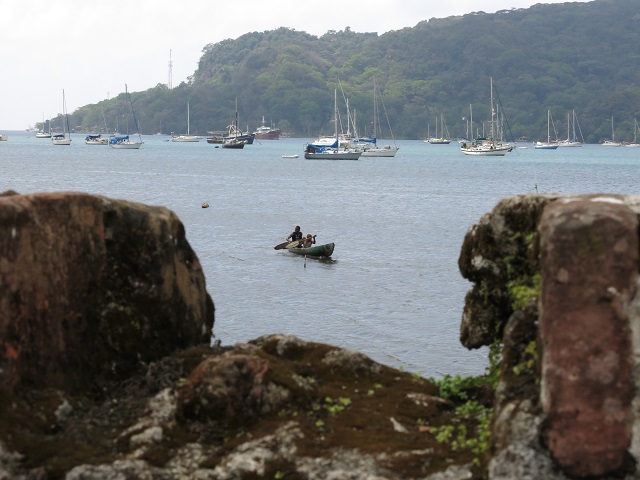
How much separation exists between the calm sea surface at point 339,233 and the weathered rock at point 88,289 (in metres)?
12.9

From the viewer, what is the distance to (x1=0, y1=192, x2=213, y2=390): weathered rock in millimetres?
11047

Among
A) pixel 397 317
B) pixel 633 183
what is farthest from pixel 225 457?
pixel 633 183

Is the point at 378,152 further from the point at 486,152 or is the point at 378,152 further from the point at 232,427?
the point at 232,427

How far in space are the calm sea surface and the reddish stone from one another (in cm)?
1512

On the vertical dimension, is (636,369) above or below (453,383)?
above

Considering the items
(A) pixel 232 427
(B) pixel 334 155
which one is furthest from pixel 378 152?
(A) pixel 232 427

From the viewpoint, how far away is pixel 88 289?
1208cm

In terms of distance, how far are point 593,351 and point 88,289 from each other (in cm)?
562

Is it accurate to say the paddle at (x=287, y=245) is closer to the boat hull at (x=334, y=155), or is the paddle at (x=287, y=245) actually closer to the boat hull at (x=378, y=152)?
the boat hull at (x=334, y=155)

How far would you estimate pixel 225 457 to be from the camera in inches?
413

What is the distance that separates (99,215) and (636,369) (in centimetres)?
612

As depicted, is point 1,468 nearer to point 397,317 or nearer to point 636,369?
point 636,369

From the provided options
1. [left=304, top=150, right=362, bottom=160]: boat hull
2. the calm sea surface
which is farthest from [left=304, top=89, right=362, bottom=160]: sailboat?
the calm sea surface

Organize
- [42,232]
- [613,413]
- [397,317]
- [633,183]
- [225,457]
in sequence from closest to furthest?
1. [613,413]
2. [225,457]
3. [42,232]
4. [397,317]
5. [633,183]
